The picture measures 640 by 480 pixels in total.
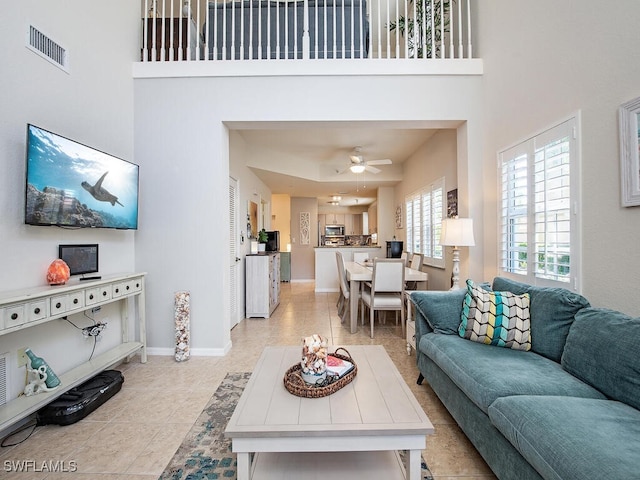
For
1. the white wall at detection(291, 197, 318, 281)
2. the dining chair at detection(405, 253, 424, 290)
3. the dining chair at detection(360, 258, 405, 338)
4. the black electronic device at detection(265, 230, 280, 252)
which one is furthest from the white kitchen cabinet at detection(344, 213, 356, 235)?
the dining chair at detection(360, 258, 405, 338)

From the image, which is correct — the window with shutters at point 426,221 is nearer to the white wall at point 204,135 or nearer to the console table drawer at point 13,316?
the white wall at point 204,135

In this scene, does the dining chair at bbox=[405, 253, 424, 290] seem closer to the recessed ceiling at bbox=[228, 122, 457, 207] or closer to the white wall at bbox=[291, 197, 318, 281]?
the recessed ceiling at bbox=[228, 122, 457, 207]

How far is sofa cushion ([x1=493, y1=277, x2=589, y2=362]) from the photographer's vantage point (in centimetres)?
183

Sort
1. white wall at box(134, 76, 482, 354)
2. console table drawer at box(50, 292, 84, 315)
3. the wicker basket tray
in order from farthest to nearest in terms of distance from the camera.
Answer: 1. white wall at box(134, 76, 482, 354)
2. console table drawer at box(50, 292, 84, 315)
3. the wicker basket tray

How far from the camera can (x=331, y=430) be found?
124 centimetres

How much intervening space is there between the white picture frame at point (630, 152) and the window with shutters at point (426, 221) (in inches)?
103

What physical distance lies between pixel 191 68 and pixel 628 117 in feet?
12.1

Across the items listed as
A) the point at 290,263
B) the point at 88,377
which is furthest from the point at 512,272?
the point at 290,263

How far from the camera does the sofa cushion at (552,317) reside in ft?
5.99

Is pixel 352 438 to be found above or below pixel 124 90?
below

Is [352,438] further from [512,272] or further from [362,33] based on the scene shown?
[362,33]

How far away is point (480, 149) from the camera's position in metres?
3.22

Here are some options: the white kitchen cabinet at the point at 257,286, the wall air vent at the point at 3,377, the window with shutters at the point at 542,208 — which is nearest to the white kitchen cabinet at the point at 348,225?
the white kitchen cabinet at the point at 257,286

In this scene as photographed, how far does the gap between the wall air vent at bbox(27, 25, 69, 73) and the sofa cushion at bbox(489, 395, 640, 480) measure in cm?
367
